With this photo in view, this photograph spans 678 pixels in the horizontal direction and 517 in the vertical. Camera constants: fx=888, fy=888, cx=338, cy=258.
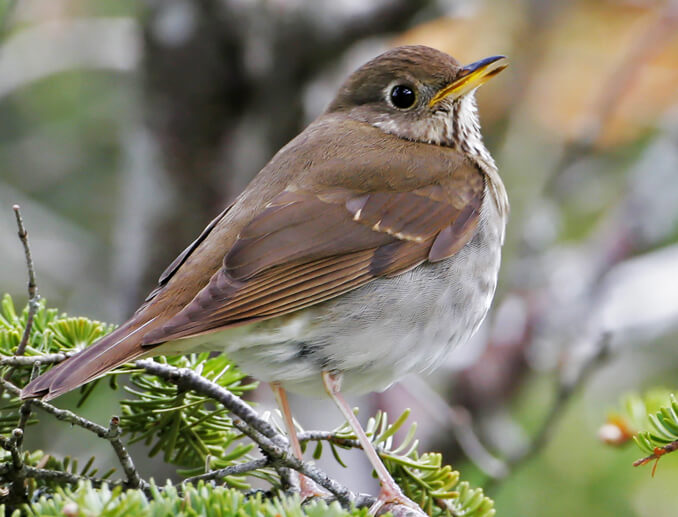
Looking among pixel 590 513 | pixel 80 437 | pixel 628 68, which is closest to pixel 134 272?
pixel 80 437

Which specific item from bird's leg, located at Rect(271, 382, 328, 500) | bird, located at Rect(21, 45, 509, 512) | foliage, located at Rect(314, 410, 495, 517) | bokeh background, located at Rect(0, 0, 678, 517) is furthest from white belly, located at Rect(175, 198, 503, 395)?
bokeh background, located at Rect(0, 0, 678, 517)

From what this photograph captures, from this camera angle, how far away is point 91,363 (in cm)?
232

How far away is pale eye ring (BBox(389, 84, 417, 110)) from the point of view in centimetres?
375

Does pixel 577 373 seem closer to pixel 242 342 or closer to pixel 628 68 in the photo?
pixel 242 342

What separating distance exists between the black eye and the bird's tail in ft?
5.44

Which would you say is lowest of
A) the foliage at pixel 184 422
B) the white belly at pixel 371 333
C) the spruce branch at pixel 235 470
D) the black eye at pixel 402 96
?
the spruce branch at pixel 235 470

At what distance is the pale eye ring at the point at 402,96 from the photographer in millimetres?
3752

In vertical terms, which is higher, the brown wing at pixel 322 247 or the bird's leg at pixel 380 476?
the brown wing at pixel 322 247

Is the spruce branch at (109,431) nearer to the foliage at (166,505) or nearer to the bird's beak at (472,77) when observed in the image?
the foliage at (166,505)

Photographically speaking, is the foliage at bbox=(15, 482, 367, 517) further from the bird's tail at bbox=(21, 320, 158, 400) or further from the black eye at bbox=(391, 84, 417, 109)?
the black eye at bbox=(391, 84, 417, 109)

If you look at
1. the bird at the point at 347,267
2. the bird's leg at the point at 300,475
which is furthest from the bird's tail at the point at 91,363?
the bird's leg at the point at 300,475

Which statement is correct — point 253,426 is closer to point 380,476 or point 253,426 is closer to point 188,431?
point 188,431

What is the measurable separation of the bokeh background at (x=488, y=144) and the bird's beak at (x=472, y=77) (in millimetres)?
1346

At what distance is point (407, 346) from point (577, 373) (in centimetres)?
172
